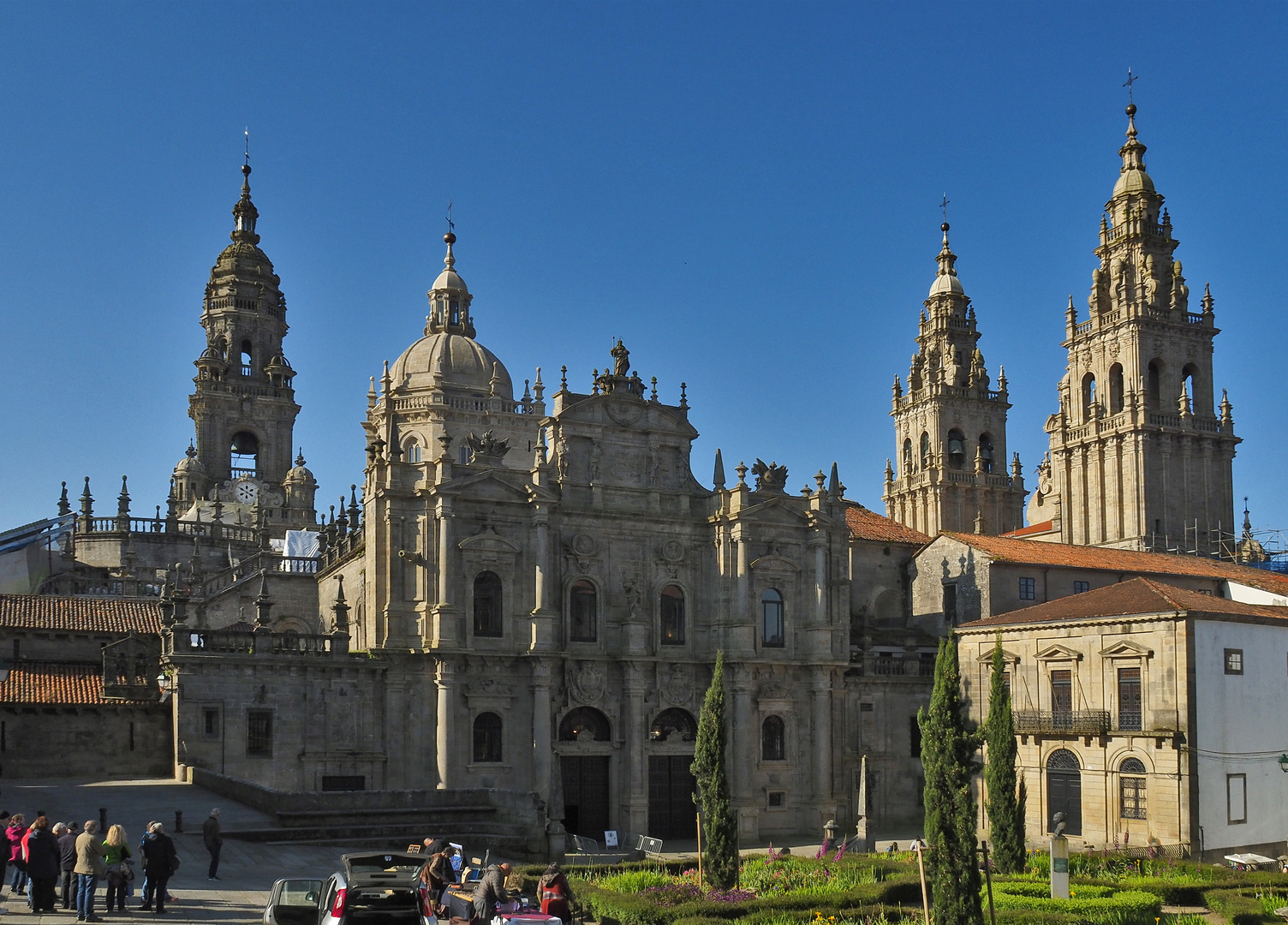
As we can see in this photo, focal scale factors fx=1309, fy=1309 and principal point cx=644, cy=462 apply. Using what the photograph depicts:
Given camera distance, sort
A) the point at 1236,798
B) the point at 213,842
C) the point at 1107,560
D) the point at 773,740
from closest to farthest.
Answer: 1. the point at 213,842
2. the point at 1236,798
3. the point at 773,740
4. the point at 1107,560

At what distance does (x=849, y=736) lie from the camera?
5184 centimetres

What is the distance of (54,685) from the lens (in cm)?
4512

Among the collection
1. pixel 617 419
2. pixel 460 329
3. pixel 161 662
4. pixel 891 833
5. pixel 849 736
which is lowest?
pixel 891 833

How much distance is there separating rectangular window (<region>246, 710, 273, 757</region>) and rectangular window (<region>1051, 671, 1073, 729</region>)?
87.4ft

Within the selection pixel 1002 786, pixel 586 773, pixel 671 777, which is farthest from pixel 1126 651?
pixel 586 773

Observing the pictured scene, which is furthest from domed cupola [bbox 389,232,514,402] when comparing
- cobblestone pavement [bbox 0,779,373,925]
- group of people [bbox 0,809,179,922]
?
group of people [bbox 0,809,179,922]

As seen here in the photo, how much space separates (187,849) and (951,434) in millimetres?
65148

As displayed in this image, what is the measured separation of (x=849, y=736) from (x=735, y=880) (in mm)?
22905

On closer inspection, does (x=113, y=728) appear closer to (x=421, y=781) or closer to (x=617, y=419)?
(x=421, y=781)

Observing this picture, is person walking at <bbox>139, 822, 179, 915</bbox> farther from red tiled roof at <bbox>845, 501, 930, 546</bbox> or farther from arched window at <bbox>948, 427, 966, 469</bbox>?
arched window at <bbox>948, 427, 966, 469</bbox>

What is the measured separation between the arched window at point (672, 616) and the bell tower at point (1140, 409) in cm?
3635

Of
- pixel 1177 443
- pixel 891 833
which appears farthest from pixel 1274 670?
pixel 1177 443

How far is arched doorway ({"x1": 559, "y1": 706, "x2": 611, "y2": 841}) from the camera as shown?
46.9 meters

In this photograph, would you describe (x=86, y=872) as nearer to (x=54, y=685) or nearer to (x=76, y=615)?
(x=54, y=685)
